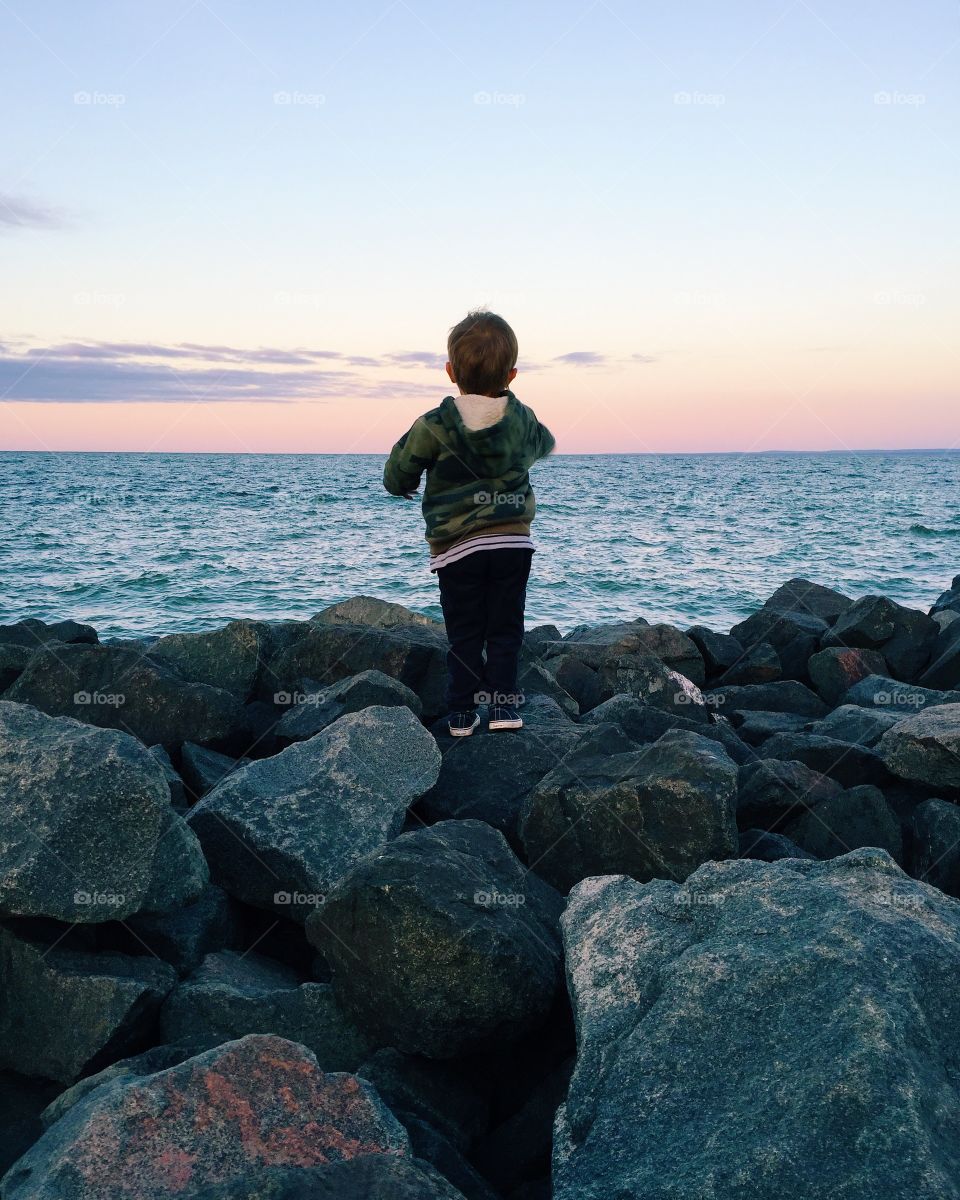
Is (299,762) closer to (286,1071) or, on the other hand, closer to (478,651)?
(478,651)

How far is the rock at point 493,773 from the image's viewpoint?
5008 mm

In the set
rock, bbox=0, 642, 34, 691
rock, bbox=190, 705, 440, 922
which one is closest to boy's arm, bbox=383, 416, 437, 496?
rock, bbox=190, 705, 440, 922

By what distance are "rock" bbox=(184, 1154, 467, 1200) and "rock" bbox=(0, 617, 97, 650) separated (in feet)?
24.8

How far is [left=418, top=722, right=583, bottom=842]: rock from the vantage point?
5008 mm

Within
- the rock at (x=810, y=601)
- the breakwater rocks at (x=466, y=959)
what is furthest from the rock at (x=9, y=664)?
the rock at (x=810, y=601)

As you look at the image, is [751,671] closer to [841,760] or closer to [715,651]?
[715,651]

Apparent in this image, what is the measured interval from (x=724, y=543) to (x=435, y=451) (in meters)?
25.6

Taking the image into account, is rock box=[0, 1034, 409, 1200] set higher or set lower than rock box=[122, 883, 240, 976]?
higher

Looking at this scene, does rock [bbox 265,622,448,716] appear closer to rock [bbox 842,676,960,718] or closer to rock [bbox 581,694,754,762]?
rock [bbox 581,694,754,762]

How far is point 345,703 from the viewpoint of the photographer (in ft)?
19.1

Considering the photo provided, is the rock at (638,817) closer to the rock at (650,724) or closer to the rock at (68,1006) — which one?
the rock at (650,724)

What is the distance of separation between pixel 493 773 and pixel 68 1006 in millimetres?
2423

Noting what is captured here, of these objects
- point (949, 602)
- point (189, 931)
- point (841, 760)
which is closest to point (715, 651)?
point (841, 760)

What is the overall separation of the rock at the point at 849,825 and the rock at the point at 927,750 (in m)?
0.52
